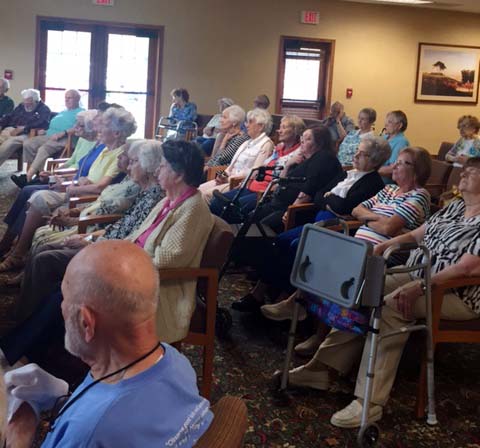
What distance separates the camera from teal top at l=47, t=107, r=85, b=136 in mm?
8102

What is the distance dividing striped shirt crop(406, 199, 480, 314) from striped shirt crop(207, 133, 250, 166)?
3169 millimetres

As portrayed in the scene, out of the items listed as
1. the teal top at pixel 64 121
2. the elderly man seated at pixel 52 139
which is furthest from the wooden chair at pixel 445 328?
the teal top at pixel 64 121

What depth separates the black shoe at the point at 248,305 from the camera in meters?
4.15

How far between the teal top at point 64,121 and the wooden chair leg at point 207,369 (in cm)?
569

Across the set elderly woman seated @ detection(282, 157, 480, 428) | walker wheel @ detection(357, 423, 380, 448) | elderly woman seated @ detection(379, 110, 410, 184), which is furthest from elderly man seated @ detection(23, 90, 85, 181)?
walker wheel @ detection(357, 423, 380, 448)

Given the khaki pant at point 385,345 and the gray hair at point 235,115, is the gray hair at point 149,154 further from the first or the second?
the gray hair at point 235,115

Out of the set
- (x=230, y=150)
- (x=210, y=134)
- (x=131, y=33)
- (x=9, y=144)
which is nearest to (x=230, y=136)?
(x=230, y=150)

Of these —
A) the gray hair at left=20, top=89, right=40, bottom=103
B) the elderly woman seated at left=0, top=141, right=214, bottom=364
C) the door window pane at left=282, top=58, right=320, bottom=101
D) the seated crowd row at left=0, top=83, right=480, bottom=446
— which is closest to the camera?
the elderly woman seated at left=0, top=141, right=214, bottom=364

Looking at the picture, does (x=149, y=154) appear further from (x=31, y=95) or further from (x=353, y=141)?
(x=31, y=95)

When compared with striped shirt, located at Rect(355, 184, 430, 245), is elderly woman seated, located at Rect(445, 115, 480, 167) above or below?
above

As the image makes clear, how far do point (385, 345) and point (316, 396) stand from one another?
1.45ft

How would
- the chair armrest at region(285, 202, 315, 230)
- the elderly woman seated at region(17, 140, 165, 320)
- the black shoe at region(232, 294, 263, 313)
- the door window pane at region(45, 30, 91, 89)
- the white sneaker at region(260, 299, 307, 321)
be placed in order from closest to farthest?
the elderly woman seated at region(17, 140, 165, 320), the white sneaker at region(260, 299, 307, 321), the black shoe at region(232, 294, 263, 313), the chair armrest at region(285, 202, 315, 230), the door window pane at region(45, 30, 91, 89)

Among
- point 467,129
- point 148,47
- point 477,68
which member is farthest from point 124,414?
point 477,68

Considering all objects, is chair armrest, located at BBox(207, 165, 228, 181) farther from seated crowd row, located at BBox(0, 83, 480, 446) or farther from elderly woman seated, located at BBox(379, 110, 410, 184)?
elderly woman seated, located at BBox(379, 110, 410, 184)
